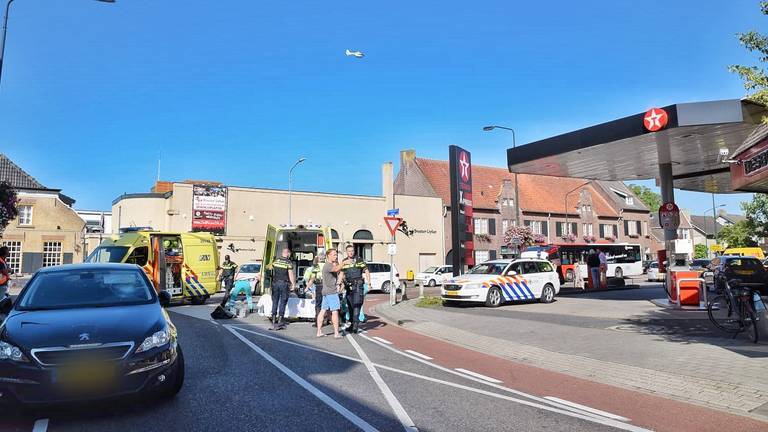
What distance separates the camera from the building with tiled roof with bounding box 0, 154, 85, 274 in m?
43.7

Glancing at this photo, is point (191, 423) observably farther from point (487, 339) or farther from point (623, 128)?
point (623, 128)

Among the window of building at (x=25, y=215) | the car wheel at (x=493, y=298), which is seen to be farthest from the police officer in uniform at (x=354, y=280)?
the window of building at (x=25, y=215)

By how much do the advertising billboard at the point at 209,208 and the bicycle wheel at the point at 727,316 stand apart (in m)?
31.9

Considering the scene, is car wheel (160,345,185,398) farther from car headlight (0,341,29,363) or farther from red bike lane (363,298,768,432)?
red bike lane (363,298,768,432)

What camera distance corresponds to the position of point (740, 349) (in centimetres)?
873

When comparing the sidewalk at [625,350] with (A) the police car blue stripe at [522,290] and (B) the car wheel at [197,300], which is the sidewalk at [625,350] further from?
(B) the car wheel at [197,300]

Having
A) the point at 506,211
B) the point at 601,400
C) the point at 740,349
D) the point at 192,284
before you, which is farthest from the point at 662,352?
the point at 506,211

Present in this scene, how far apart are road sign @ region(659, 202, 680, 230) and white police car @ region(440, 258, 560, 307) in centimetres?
438

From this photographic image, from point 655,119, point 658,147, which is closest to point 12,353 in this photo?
point 655,119

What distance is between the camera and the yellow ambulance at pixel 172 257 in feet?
58.5

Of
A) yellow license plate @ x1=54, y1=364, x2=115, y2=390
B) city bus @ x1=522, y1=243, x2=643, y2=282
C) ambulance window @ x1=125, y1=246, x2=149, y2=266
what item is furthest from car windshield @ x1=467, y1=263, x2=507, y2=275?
city bus @ x1=522, y1=243, x2=643, y2=282

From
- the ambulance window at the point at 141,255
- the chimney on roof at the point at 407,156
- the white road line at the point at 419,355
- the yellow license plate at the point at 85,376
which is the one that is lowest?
the white road line at the point at 419,355

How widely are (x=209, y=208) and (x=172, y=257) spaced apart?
760 inches

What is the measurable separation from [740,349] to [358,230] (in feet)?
118
